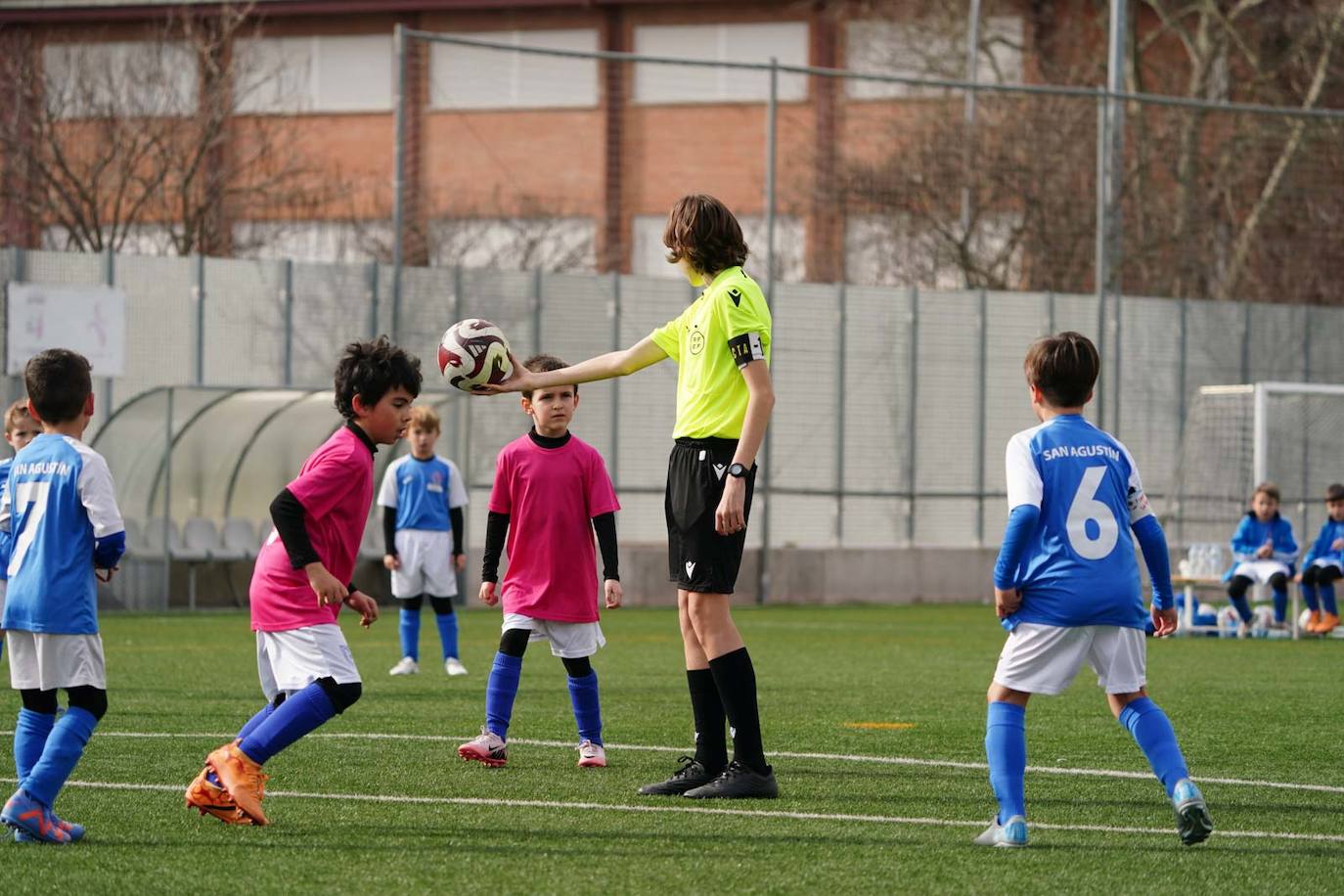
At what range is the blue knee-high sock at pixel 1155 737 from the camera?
19.8 feet

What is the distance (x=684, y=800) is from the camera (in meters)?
7.04

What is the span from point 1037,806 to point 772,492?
15417 mm

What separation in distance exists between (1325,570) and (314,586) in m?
13.7

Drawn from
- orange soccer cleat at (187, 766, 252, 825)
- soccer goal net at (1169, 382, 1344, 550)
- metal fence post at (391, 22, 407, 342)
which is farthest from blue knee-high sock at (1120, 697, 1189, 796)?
soccer goal net at (1169, 382, 1344, 550)

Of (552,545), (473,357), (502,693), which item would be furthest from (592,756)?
(473,357)

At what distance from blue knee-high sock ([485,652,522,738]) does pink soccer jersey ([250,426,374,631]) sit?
1.62 meters

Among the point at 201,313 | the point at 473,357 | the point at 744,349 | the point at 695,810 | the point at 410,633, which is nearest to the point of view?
the point at 695,810

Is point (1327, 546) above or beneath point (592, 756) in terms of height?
above

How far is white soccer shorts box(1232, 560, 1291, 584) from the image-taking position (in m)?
18.2

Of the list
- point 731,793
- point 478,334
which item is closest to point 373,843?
point 731,793

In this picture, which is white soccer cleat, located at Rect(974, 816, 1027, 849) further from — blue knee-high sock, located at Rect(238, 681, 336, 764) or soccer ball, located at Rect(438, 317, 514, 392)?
soccer ball, located at Rect(438, 317, 514, 392)

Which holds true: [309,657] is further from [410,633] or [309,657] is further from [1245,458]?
[1245,458]

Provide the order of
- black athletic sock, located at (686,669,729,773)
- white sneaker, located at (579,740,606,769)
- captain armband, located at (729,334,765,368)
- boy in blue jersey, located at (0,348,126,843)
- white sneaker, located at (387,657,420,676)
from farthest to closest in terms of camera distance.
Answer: white sneaker, located at (387,657,420,676), white sneaker, located at (579,740,606,769), black athletic sock, located at (686,669,729,773), captain armband, located at (729,334,765,368), boy in blue jersey, located at (0,348,126,843)

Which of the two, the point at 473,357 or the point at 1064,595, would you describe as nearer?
the point at 1064,595
